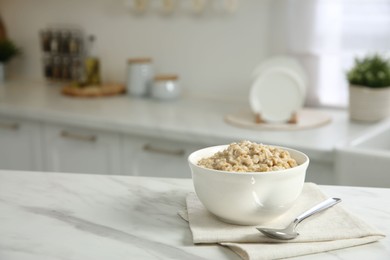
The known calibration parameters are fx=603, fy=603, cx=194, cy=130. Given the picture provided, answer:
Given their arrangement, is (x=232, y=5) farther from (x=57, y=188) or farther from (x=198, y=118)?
(x=57, y=188)

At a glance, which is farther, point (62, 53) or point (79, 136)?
point (62, 53)

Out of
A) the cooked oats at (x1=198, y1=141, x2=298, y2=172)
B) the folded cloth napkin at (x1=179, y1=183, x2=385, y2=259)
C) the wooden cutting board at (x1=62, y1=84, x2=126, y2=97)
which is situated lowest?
the wooden cutting board at (x1=62, y1=84, x2=126, y2=97)

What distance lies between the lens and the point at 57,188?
131cm

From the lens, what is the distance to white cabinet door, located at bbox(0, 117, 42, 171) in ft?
9.12

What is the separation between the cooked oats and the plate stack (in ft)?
4.03

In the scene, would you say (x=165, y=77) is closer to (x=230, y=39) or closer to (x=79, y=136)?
(x=230, y=39)

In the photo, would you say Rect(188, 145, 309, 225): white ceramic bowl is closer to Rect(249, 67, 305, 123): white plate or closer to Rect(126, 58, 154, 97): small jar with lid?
Rect(249, 67, 305, 123): white plate

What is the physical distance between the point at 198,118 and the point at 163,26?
78 centimetres

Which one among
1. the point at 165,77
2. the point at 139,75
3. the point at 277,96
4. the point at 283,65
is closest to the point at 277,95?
the point at 277,96

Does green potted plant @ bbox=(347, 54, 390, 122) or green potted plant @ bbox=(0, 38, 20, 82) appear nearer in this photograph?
green potted plant @ bbox=(347, 54, 390, 122)

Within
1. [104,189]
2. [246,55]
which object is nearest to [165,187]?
[104,189]

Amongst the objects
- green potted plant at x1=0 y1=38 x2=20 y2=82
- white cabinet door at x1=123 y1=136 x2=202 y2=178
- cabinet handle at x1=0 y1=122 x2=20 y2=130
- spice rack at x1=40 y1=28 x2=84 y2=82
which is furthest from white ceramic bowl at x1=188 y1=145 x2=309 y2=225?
green potted plant at x1=0 y1=38 x2=20 y2=82

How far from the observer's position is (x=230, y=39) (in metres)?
2.82

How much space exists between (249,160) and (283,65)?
151 cm
